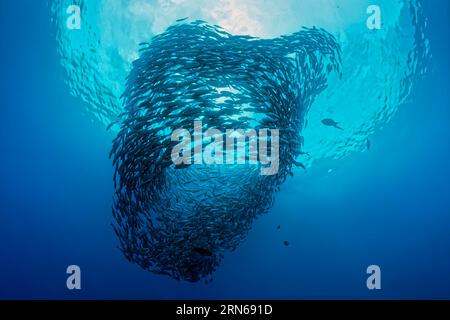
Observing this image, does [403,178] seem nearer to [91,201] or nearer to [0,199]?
[91,201]

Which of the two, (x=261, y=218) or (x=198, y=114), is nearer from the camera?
(x=198, y=114)

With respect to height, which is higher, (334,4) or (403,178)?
(334,4)

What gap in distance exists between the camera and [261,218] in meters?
14.2

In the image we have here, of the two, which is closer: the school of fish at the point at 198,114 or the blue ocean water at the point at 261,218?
the school of fish at the point at 198,114

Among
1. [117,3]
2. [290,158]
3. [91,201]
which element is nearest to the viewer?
[290,158]

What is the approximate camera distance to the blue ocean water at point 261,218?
9984 mm

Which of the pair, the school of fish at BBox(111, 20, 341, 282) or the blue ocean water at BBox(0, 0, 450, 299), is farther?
the blue ocean water at BBox(0, 0, 450, 299)

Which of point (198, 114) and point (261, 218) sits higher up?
point (198, 114)

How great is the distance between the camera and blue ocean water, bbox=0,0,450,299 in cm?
998

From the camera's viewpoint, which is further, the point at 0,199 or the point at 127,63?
the point at 0,199
